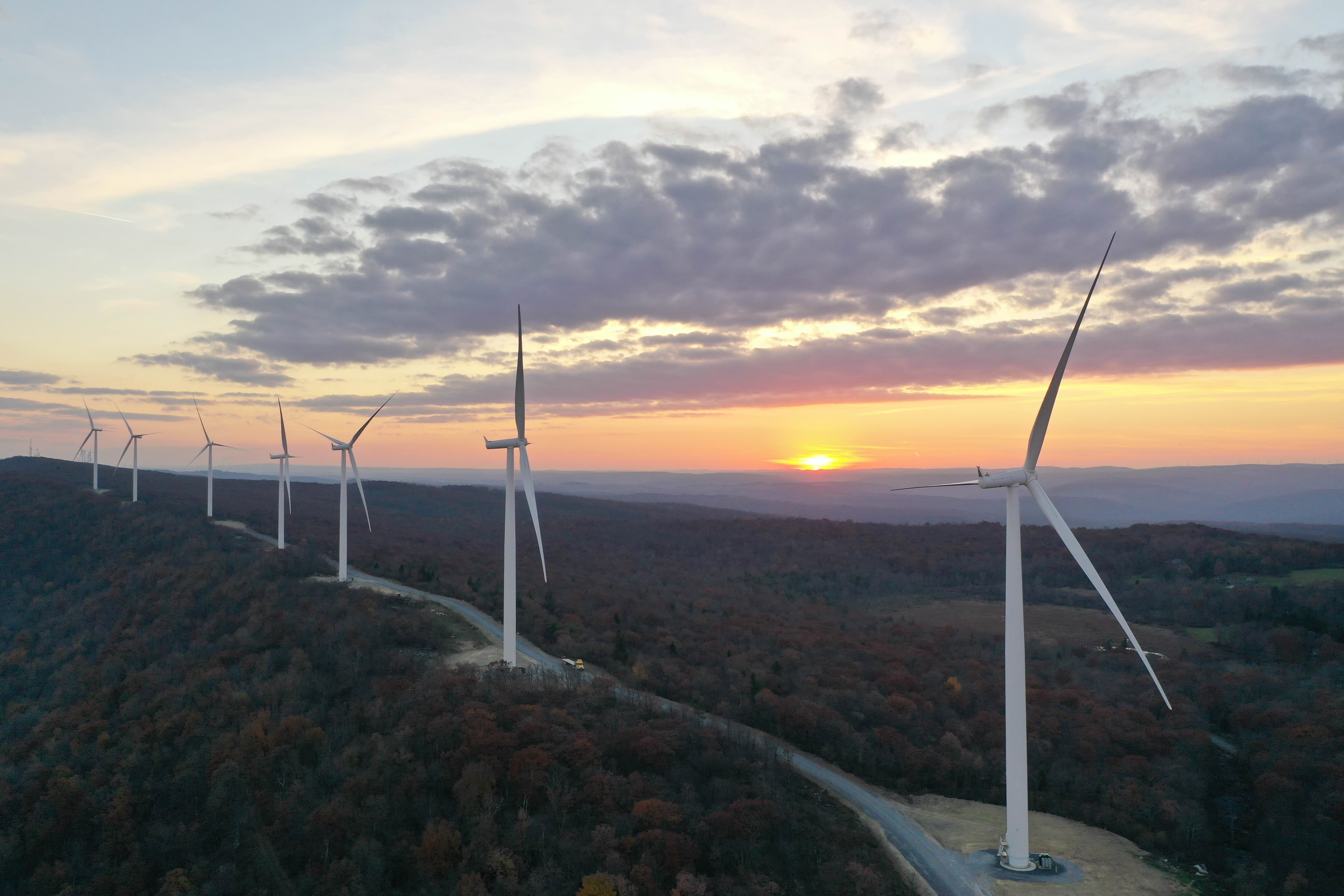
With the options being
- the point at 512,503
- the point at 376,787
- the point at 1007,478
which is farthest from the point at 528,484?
the point at 1007,478

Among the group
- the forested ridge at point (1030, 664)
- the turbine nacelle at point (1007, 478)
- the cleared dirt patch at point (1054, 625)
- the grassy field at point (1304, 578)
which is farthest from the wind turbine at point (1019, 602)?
the grassy field at point (1304, 578)

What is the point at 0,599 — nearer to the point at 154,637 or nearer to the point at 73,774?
the point at 154,637

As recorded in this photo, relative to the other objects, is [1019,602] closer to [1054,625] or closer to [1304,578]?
[1054,625]

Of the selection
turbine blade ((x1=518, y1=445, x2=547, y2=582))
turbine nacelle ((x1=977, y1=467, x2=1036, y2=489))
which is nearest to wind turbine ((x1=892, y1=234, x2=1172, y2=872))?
turbine nacelle ((x1=977, y1=467, x2=1036, y2=489))

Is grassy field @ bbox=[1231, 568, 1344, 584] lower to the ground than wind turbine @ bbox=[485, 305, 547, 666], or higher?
lower

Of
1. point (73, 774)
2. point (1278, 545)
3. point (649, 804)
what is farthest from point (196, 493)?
point (1278, 545)

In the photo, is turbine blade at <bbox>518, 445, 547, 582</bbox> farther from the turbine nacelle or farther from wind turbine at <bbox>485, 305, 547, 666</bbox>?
the turbine nacelle
